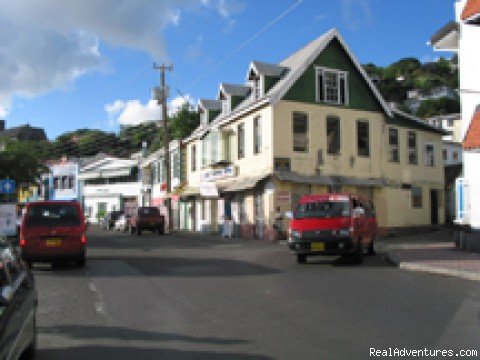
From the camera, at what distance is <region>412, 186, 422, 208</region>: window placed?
107 ft

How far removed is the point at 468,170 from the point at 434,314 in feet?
37.9

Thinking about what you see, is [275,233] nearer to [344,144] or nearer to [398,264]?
[344,144]

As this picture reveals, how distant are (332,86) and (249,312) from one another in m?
22.9

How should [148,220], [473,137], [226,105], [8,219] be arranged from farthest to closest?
[148,220], [226,105], [8,219], [473,137]

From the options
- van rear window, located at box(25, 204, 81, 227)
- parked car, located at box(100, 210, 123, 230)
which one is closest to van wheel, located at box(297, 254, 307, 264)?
van rear window, located at box(25, 204, 81, 227)

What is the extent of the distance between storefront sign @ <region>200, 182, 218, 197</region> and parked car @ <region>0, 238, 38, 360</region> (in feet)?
85.2

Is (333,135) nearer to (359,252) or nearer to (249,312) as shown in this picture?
(359,252)

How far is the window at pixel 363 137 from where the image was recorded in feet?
100

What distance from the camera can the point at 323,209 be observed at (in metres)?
16.2

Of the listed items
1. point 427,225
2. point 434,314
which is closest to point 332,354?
point 434,314

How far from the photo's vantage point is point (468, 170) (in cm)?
1867

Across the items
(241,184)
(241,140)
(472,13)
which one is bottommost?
(241,184)

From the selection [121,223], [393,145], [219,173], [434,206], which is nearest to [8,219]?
[219,173]

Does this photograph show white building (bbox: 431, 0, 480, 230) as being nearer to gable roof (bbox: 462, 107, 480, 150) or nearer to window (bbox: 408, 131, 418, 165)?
gable roof (bbox: 462, 107, 480, 150)
